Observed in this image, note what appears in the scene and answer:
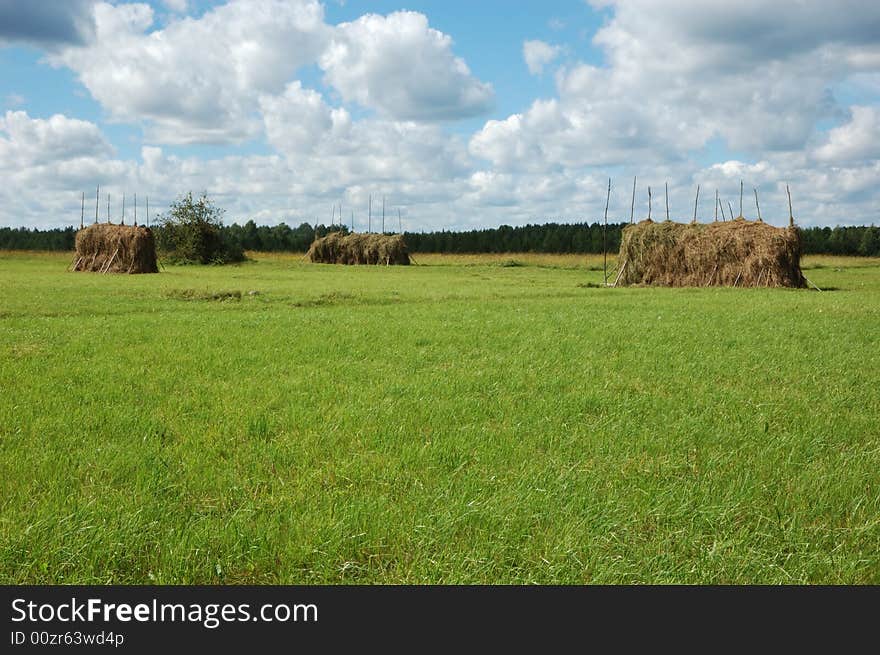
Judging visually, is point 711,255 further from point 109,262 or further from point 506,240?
point 506,240

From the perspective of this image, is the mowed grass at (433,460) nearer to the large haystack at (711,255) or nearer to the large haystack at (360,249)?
the large haystack at (711,255)

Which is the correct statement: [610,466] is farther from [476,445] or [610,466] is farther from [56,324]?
[56,324]

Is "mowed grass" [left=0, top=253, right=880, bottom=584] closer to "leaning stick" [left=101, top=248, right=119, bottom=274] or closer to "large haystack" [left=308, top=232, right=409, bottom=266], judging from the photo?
"leaning stick" [left=101, top=248, right=119, bottom=274]

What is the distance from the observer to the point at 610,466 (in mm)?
6008

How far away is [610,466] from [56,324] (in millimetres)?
12347

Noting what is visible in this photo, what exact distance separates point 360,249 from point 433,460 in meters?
66.1

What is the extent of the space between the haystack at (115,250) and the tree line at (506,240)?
3602 cm

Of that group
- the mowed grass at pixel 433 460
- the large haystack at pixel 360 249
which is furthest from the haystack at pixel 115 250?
the mowed grass at pixel 433 460

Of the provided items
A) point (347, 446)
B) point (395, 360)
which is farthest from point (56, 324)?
point (347, 446)

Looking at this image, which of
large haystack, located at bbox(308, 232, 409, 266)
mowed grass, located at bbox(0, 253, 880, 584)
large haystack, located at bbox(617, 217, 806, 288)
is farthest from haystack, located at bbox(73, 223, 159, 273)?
mowed grass, located at bbox(0, 253, 880, 584)

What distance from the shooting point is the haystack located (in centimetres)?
4531

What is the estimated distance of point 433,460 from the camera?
19.9 ft

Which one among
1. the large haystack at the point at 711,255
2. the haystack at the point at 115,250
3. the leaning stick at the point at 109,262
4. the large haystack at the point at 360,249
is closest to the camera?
the large haystack at the point at 711,255

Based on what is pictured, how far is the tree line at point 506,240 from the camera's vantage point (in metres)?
95.2
